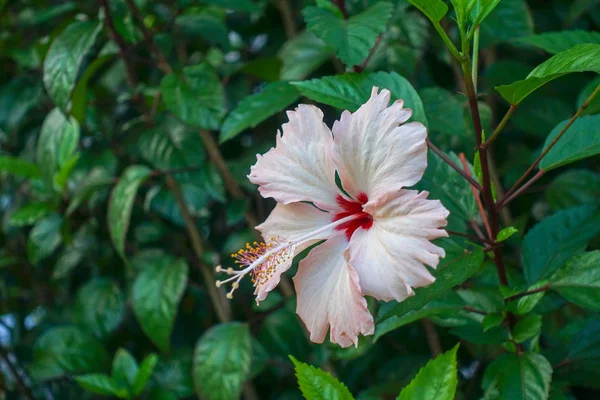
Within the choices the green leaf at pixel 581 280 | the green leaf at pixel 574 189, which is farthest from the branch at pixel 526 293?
the green leaf at pixel 574 189

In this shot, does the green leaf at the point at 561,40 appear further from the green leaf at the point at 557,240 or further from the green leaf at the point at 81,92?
the green leaf at the point at 81,92

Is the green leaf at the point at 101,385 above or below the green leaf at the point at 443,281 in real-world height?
below

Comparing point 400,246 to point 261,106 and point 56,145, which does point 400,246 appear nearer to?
point 261,106

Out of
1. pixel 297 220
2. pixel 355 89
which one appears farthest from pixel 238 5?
pixel 297 220

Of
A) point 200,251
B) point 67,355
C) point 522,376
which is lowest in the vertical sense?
point 67,355

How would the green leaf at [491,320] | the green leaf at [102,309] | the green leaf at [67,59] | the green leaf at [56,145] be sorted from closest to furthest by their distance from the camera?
the green leaf at [491,320] < the green leaf at [67,59] < the green leaf at [56,145] < the green leaf at [102,309]

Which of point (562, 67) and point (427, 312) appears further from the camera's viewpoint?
point (427, 312)
